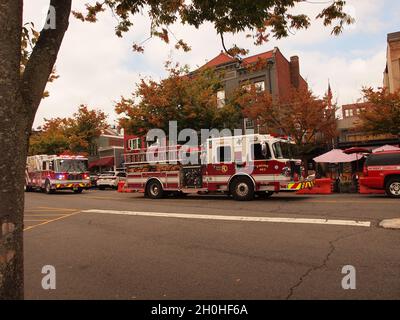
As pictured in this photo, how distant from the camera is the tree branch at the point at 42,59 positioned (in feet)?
10.9

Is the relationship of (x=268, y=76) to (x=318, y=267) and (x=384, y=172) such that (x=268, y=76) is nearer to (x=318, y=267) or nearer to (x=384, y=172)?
(x=384, y=172)

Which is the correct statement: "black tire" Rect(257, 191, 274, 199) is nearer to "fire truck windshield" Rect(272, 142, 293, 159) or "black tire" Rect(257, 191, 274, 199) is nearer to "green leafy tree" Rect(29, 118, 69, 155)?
"fire truck windshield" Rect(272, 142, 293, 159)

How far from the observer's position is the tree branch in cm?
334

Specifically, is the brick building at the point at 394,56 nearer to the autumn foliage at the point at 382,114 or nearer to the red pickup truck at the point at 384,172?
the autumn foliage at the point at 382,114

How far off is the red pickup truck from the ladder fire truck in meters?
2.40

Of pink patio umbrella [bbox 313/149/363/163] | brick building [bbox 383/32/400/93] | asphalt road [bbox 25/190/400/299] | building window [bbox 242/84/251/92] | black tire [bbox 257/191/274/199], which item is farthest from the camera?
brick building [bbox 383/32/400/93]

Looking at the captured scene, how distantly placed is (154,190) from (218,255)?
36.9 ft

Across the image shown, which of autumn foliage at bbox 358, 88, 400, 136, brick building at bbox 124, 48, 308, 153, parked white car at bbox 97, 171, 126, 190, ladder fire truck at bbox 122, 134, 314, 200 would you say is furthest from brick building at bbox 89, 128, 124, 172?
autumn foliage at bbox 358, 88, 400, 136

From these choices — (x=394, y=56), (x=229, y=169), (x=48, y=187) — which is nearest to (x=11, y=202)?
(x=229, y=169)

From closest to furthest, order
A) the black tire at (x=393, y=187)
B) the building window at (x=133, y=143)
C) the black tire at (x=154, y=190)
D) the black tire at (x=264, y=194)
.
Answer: the black tire at (x=393, y=187) < the black tire at (x=264, y=194) < the black tire at (x=154, y=190) < the building window at (x=133, y=143)

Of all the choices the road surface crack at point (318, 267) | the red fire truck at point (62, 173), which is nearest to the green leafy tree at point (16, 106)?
the road surface crack at point (318, 267)

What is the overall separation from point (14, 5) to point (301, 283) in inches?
178
